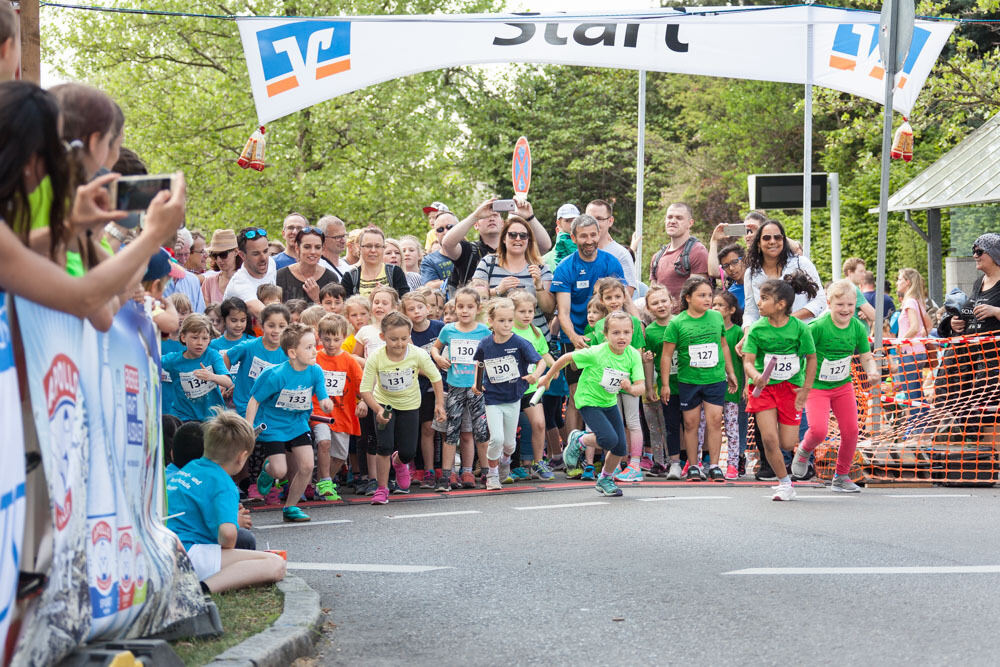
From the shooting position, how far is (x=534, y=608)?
20.3ft

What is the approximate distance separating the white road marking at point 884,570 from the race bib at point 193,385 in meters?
4.70

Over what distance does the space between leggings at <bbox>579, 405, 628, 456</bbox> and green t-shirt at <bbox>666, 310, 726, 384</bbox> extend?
4.77 ft

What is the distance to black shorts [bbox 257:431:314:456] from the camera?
1005 centimetres

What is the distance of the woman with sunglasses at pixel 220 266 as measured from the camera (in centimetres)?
1259

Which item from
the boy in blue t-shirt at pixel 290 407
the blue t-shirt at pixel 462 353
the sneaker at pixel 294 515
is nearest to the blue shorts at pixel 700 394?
the blue t-shirt at pixel 462 353

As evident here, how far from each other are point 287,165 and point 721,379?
22.8 m

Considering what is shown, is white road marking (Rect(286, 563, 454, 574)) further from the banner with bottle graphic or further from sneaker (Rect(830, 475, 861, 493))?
sneaker (Rect(830, 475, 861, 493))

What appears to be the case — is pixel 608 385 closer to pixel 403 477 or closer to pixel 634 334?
pixel 634 334

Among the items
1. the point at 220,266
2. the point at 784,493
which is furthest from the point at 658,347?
the point at 220,266

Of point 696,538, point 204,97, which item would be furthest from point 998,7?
point 696,538

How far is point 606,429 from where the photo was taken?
10.8m

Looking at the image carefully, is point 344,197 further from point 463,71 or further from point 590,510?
point 590,510

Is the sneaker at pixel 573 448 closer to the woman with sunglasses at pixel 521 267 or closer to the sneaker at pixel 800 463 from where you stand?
the woman with sunglasses at pixel 521 267

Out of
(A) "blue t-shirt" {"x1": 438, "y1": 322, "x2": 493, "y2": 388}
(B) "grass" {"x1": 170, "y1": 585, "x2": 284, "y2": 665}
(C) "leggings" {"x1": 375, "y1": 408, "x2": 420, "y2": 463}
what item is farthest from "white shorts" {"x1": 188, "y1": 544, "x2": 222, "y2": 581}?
(A) "blue t-shirt" {"x1": 438, "y1": 322, "x2": 493, "y2": 388}
